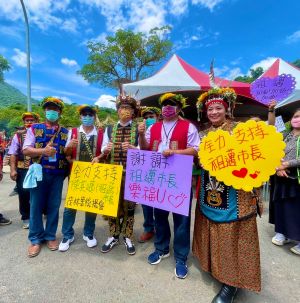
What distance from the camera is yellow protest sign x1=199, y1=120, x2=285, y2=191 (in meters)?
1.90

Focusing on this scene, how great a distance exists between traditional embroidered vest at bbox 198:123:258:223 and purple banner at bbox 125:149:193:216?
0.58 feet

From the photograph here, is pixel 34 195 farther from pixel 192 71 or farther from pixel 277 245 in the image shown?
pixel 192 71

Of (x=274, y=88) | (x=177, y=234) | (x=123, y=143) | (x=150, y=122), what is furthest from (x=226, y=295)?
(x=274, y=88)

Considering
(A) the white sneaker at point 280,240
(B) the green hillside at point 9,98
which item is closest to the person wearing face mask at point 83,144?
(A) the white sneaker at point 280,240

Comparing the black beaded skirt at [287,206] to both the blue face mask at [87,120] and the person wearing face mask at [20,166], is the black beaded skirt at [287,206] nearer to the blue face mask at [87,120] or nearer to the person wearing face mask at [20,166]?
the blue face mask at [87,120]

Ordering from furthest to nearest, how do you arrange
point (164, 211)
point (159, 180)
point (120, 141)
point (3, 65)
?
point (3, 65) → point (120, 141) → point (164, 211) → point (159, 180)

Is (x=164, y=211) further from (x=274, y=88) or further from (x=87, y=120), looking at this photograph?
(x=274, y=88)

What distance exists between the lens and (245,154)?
1.98 m

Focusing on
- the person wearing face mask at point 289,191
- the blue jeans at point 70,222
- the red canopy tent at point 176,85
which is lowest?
the blue jeans at point 70,222

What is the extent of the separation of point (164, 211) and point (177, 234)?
0.93 feet

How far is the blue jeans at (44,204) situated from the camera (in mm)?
2836

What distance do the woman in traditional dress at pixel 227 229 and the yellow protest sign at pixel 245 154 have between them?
17 cm

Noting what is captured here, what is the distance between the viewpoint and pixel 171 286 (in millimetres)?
2336

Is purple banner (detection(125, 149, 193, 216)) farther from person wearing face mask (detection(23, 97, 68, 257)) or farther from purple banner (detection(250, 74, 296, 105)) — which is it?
purple banner (detection(250, 74, 296, 105))
